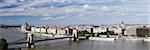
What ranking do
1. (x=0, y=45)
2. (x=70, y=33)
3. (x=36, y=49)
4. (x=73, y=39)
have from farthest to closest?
(x=70, y=33) → (x=73, y=39) → (x=36, y=49) → (x=0, y=45)

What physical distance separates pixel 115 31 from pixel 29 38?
4.64m

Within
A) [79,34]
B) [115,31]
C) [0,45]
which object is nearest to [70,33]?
[79,34]

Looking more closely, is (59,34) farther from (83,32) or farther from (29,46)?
(29,46)

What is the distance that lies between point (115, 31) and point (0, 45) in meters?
7.25

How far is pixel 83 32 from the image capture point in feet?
31.6

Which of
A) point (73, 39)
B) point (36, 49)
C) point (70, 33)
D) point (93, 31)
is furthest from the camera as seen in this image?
point (93, 31)

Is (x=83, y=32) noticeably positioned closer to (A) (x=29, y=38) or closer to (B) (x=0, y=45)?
(A) (x=29, y=38)

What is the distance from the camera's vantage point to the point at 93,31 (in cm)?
999

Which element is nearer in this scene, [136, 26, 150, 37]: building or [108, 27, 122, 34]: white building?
[136, 26, 150, 37]: building

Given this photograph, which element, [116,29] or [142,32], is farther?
[116,29]

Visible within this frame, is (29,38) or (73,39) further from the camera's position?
(73,39)

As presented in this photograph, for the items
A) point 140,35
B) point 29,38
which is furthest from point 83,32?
point 29,38

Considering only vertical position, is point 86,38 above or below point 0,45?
below

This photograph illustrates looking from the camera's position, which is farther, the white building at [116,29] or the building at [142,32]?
the white building at [116,29]
